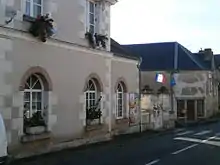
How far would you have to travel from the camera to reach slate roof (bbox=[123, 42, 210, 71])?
4900cm

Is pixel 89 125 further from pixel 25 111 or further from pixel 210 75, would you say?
pixel 210 75

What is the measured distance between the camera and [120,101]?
25.2m

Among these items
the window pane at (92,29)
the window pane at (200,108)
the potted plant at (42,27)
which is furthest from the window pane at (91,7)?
the window pane at (200,108)

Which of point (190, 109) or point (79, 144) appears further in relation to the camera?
point (190, 109)

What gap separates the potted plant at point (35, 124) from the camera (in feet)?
51.2

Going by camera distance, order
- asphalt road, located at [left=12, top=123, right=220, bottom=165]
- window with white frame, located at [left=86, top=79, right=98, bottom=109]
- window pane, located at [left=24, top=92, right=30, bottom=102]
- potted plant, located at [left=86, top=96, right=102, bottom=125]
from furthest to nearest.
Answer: window with white frame, located at [left=86, top=79, right=98, bottom=109]
potted plant, located at [left=86, top=96, right=102, bottom=125]
window pane, located at [left=24, top=92, right=30, bottom=102]
asphalt road, located at [left=12, top=123, right=220, bottom=165]

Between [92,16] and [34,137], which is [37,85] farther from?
[92,16]

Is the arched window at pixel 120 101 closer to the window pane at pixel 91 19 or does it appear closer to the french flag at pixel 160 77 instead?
the window pane at pixel 91 19

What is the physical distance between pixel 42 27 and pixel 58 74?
2390 millimetres

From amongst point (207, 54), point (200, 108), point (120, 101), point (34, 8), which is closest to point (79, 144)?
point (34, 8)

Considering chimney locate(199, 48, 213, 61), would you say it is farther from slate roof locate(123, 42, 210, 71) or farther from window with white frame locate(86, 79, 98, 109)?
window with white frame locate(86, 79, 98, 109)

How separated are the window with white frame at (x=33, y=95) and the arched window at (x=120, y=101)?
838cm

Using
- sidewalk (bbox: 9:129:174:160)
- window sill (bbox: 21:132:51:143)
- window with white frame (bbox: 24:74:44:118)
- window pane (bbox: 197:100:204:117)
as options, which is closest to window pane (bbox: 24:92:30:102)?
window with white frame (bbox: 24:74:44:118)

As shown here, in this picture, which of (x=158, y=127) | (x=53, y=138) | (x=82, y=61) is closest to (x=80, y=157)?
(x=53, y=138)
